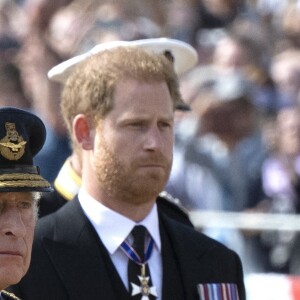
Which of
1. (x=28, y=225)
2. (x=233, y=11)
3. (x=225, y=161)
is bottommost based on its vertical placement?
(x=28, y=225)

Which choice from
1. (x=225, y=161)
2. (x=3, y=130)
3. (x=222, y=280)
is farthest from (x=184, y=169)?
(x=3, y=130)

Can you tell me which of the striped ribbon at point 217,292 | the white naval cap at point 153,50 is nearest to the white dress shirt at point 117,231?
the striped ribbon at point 217,292

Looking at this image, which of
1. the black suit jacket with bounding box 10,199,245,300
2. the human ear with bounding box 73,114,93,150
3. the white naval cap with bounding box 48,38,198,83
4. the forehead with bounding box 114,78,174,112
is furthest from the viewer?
the white naval cap with bounding box 48,38,198,83

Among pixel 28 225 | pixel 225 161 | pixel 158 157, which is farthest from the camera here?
pixel 225 161

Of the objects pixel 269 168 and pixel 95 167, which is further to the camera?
pixel 269 168

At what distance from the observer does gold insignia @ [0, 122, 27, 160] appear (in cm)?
343

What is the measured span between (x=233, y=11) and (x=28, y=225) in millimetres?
6723

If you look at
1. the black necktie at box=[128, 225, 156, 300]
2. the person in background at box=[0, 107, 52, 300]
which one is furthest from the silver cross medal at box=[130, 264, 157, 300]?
the person in background at box=[0, 107, 52, 300]

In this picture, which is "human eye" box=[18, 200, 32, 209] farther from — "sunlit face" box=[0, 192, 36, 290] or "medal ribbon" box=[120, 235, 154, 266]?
"medal ribbon" box=[120, 235, 154, 266]

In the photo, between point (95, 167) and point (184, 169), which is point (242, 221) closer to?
point (184, 169)

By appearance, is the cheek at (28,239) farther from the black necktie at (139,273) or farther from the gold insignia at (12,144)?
the black necktie at (139,273)

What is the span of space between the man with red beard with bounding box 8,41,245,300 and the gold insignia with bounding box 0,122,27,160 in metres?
0.83

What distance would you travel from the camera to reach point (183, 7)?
10.1 m

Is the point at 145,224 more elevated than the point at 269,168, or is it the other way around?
the point at 269,168
